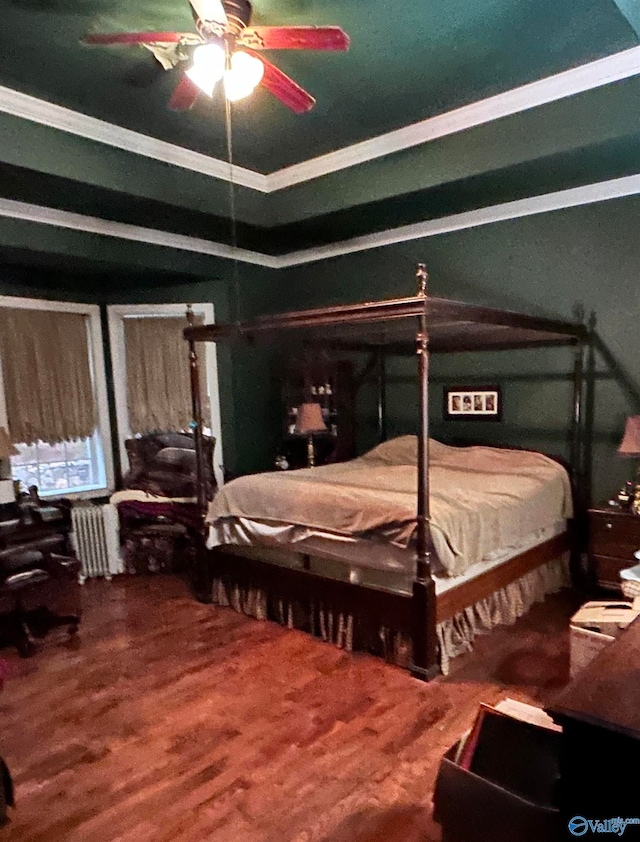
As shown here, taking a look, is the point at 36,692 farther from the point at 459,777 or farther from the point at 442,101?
the point at 442,101

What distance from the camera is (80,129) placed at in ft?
11.0

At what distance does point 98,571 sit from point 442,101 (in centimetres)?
420

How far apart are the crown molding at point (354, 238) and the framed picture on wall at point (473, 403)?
4.24 ft

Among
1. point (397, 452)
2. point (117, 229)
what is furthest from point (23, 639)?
point (397, 452)

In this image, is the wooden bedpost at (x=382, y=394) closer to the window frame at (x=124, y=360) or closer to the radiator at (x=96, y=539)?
the window frame at (x=124, y=360)

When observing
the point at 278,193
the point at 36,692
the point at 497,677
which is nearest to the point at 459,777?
the point at 497,677

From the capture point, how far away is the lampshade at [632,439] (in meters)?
3.64

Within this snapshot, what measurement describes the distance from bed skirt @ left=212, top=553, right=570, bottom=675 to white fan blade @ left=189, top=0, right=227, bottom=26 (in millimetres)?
2862

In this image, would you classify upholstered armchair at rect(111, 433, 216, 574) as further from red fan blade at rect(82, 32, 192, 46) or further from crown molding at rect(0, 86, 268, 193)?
red fan blade at rect(82, 32, 192, 46)

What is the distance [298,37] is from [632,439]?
9.67ft

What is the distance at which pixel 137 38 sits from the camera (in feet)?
7.08

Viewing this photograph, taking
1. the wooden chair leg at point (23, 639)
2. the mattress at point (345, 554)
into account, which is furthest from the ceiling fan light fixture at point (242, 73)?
the wooden chair leg at point (23, 639)

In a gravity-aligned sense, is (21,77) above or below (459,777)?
above

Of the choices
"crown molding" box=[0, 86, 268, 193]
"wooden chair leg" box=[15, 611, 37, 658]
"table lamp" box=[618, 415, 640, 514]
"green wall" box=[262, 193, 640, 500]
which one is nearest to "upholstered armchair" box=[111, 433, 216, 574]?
"wooden chair leg" box=[15, 611, 37, 658]
